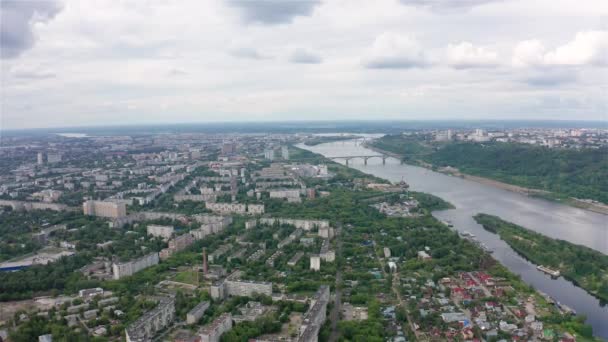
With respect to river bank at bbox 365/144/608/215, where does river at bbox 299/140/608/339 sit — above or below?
below

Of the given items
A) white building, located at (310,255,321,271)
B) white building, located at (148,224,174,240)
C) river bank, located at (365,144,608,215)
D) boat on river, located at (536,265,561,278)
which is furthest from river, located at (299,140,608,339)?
white building, located at (148,224,174,240)

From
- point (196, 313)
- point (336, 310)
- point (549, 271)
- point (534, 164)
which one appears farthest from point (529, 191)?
point (196, 313)

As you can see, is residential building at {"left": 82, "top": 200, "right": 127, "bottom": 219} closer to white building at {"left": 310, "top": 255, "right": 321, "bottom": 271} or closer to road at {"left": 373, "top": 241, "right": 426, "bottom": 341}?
white building at {"left": 310, "top": 255, "right": 321, "bottom": 271}

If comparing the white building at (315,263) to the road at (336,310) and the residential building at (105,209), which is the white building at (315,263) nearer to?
the road at (336,310)

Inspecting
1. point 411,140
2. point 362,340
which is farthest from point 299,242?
point 411,140

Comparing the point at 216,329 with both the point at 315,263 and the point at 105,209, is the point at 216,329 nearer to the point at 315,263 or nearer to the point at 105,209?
the point at 315,263

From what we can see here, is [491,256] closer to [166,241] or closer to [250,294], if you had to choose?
[250,294]
